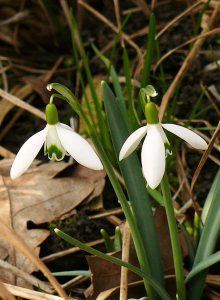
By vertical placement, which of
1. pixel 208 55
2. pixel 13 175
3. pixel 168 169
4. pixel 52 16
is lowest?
pixel 168 169

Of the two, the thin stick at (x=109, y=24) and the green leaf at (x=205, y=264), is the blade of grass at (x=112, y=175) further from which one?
the thin stick at (x=109, y=24)

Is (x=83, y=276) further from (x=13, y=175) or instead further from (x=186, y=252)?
(x=13, y=175)

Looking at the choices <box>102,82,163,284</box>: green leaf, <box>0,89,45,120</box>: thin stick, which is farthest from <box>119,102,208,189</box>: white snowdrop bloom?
<box>0,89,45,120</box>: thin stick

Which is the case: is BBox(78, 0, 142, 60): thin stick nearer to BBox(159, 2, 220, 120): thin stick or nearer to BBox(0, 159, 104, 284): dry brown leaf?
BBox(159, 2, 220, 120): thin stick

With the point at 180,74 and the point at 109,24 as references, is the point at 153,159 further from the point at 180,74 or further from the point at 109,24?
the point at 109,24

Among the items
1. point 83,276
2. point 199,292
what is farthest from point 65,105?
point 199,292

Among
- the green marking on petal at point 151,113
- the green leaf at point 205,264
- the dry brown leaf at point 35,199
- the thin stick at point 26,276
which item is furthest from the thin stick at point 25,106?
the green marking on petal at point 151,113
